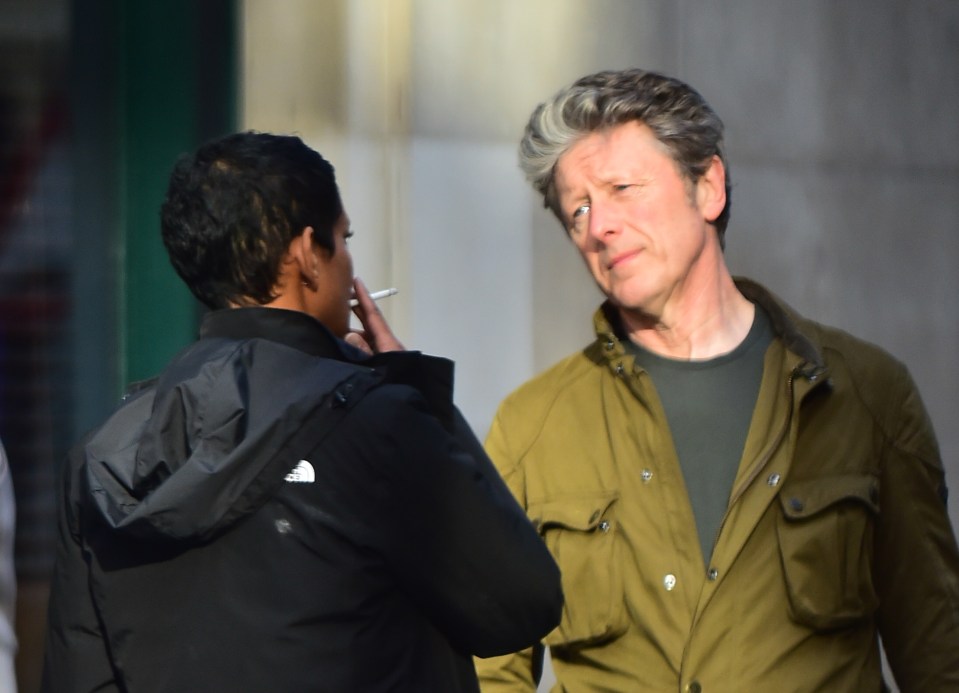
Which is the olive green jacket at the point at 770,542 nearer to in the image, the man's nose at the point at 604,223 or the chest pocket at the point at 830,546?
the chest pocket at the point at 830,546

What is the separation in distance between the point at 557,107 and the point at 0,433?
7.18ft

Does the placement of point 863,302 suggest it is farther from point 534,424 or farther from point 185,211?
point 185,211

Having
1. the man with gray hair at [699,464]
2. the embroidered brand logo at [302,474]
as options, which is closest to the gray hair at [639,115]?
the man with gray hair at [699,464]

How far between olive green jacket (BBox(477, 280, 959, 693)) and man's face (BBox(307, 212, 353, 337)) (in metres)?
0.71

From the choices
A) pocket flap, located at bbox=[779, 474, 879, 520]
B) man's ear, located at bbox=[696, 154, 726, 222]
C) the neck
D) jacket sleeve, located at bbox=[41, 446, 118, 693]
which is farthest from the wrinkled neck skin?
jacket sleeve, located at bbox=[41, 446, 118, 693]

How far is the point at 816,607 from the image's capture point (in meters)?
2.83

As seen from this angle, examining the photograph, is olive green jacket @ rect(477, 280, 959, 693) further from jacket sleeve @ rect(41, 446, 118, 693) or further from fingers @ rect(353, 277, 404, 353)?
jacket sleeve @ rect(41, 446, 118, 693)

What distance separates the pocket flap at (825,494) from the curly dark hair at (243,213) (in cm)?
101

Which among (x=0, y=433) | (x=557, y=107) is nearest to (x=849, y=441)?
(x=557, y=107)

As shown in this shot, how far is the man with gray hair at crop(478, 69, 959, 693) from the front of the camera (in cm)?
287

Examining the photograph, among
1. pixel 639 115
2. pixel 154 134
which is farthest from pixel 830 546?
pixel 154 134

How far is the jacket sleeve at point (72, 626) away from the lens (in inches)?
92.0

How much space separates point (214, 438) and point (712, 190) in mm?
1359

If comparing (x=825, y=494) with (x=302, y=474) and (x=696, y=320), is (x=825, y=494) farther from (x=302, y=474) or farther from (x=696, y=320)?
(x=302, y=474)
